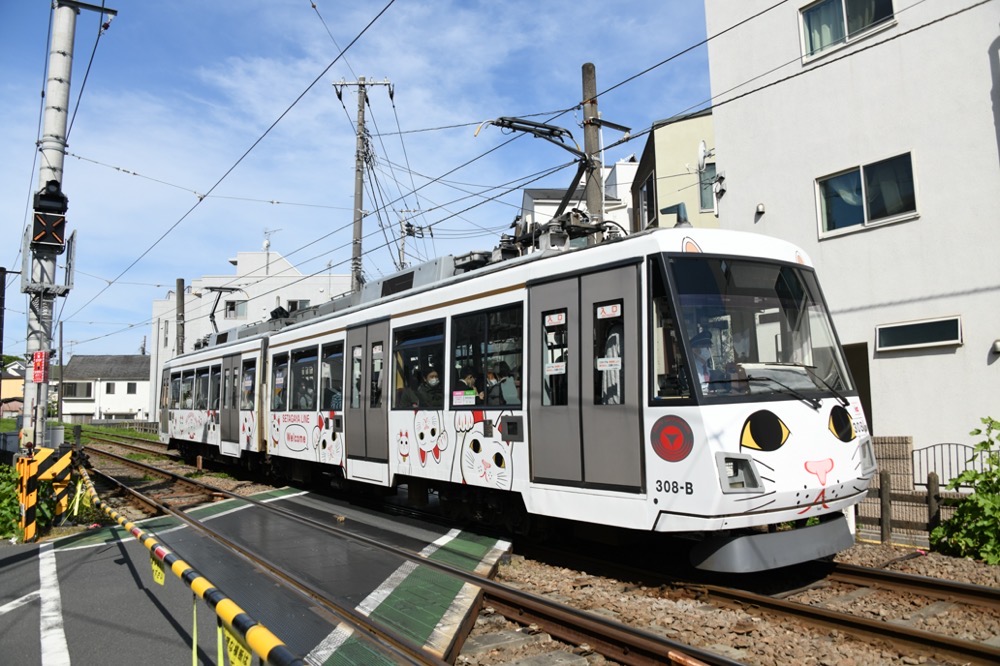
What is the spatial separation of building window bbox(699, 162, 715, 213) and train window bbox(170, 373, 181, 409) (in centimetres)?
1631

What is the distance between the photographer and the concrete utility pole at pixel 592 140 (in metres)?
12.9

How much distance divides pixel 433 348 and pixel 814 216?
26.5 ft

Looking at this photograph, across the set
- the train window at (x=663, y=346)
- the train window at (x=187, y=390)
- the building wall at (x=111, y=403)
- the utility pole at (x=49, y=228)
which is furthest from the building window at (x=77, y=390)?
the train window at (x=663, y=346)

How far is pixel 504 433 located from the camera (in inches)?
316

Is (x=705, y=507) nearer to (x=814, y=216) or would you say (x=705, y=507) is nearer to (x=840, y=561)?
(x=840, y=561)

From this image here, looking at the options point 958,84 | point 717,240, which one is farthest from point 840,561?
point 958,84

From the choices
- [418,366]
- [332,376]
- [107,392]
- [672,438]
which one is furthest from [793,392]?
[107,392]

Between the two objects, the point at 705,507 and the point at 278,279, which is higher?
the point at 278,279

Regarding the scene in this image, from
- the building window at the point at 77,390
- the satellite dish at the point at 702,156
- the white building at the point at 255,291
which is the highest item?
the white building at the point at 255,291

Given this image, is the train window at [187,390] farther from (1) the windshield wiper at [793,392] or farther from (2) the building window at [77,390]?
(2) the building window at [77,390]

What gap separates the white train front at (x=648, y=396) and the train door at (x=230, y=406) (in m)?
8.34

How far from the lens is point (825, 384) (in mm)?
6820

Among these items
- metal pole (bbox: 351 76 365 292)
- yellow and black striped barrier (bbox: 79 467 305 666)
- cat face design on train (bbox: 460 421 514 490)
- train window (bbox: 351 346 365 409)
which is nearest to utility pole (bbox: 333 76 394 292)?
metal pole (bbox: 351 76 365 292)

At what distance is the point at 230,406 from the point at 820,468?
47.2 ft
